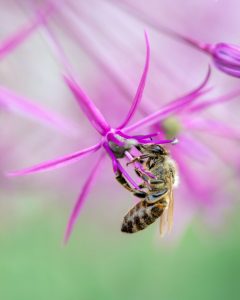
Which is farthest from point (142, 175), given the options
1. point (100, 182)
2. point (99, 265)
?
point (99, 265)

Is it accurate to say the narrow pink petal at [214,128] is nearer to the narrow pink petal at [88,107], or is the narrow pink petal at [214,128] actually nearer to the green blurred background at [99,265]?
the narrow pink petal at [88,107]

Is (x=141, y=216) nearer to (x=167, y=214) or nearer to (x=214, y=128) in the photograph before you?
(x=167, y=214)

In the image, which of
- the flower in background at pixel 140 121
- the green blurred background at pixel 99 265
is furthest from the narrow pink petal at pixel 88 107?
the green blurred background at pixel 99 265

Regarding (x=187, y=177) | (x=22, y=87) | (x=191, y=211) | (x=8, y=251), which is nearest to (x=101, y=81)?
(x=22, y=87)

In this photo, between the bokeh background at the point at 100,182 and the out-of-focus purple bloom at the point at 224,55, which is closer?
the out-of-focus purple bloom at the point at 224,55

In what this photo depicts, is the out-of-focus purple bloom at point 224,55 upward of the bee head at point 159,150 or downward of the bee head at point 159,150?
upward

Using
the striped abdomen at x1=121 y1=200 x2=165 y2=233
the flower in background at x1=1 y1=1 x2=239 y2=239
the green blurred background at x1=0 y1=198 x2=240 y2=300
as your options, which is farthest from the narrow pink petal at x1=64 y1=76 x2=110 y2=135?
the green blurred background at x1=0 y1=198 x2=240 y2=300

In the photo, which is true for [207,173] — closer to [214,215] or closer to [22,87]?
[214,215]

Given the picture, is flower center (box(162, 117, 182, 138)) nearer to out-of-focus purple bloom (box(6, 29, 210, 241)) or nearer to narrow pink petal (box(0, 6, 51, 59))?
out-of-focus purple bloom (box(6, 29, 210, 241))
